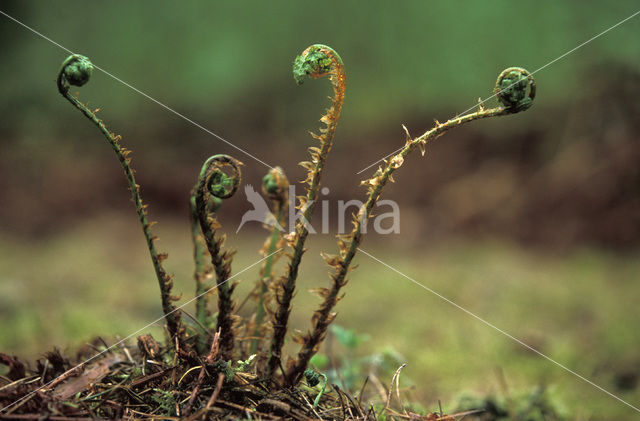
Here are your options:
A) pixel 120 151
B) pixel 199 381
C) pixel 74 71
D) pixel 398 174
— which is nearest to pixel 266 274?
pixel 199 381

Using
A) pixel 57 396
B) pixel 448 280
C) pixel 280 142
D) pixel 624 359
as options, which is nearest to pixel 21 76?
pixel 280 142

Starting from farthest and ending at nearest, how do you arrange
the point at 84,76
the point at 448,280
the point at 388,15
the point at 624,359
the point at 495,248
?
1. the point at 388,15
2. the point at 495,248
3. the point at 448,280
4. the point at 624,359
5. the point at 84,76

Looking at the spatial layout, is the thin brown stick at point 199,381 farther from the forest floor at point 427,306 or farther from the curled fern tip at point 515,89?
the curled fern tip at point 515,89

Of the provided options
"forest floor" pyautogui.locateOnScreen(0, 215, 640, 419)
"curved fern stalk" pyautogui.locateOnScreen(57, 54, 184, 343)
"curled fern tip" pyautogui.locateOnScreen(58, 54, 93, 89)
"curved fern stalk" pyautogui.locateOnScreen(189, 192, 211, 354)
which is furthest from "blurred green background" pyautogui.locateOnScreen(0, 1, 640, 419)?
"curled fern tip" pyautogui.locateOnScreen(58, 54, 93, 89)

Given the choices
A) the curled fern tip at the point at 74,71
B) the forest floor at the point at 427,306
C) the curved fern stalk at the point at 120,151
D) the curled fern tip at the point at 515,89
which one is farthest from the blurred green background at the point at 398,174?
the curled fern tip at the point at 74,71

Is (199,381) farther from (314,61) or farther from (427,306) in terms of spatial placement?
(427,306)

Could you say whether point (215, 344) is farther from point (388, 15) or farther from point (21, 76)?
point (21, 76)

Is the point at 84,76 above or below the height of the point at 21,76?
below
